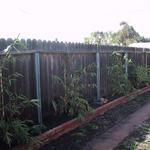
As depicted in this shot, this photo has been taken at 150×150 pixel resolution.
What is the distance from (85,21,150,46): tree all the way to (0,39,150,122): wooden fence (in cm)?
3116

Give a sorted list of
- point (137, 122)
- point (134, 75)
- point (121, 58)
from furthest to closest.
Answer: point (134, 75), point (121, 58), point (137, 122)

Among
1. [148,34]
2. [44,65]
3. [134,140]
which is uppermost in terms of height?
[148,34]

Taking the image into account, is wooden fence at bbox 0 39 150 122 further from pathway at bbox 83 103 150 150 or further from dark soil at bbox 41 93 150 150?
pathway at bbox 83 103 150 150

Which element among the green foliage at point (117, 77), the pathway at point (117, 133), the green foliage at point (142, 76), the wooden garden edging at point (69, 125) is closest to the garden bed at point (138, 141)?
the pathway at point (117, 133)

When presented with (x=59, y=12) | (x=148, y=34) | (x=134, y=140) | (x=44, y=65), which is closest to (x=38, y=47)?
(x=44, y=65)

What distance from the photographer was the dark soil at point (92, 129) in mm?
4968

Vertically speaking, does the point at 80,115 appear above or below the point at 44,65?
below

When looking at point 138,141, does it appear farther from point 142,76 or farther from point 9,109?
point 142,76

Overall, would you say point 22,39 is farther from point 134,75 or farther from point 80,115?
point 134,75

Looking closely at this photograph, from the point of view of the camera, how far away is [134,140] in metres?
5.24

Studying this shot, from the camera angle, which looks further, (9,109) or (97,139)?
(97,139)

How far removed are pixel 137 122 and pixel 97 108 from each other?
3.56ft

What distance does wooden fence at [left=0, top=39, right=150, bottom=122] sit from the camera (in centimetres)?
522

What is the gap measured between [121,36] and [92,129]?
34654mm
